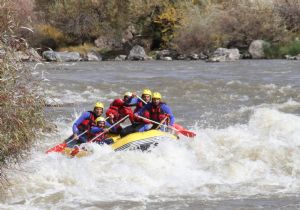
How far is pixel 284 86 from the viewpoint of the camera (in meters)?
19.4

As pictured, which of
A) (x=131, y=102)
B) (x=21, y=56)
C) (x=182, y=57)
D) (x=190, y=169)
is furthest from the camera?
(x=182, y=57)

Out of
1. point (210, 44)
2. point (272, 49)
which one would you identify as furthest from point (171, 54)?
point (272, 49)

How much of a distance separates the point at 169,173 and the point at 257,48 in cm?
2508

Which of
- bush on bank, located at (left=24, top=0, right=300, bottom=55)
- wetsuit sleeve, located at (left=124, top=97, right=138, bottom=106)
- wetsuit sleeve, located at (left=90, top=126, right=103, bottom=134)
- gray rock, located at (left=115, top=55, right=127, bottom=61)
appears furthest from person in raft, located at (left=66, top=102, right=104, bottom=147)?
gray rock, located at (left=115, top=55, right=127, bottom=61)

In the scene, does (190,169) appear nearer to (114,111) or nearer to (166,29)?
(114,111)

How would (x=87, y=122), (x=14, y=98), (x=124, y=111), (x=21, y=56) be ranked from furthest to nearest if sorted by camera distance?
(x=124, y=111), (x=87, y=122), (x=21, y=56), (x=14, y=98)

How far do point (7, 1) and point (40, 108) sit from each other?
47.3 inches

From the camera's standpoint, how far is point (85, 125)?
1115 cm

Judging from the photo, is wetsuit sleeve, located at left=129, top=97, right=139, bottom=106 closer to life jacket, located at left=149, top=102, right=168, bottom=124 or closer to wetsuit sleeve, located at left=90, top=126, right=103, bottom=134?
life jacket, located at left=149, top=102, right=168, bottom=124

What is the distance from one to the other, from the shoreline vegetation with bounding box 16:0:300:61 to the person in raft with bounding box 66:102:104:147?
20.7 meters

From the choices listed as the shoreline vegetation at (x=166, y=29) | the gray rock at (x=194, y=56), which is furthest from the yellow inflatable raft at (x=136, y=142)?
the gray rock at (x=194, y=56)

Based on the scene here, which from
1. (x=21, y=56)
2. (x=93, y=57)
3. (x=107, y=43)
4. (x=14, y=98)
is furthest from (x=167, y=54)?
(x=14, y=98)

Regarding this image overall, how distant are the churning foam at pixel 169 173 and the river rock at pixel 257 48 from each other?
2171cm

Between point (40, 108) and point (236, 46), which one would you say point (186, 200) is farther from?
point (236, 46)
